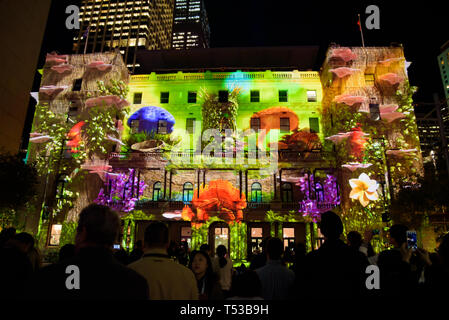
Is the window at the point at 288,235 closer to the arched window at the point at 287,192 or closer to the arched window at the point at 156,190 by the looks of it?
the arched window at the point at 287,192

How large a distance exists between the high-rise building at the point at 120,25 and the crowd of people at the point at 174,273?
347 ft

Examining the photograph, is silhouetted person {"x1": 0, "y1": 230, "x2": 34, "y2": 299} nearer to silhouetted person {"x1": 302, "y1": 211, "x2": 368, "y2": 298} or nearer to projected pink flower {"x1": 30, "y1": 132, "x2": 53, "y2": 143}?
silhouetted person {"x1": 302, "y1": 211, "x2": 368, "y2": 298}

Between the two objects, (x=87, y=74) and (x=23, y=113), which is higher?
(x=87, y=74)

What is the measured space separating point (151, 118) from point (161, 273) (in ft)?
84.4

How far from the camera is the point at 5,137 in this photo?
326 cm

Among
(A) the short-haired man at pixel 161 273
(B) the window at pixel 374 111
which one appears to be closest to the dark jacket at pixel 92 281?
(A) the short-haired man at pixel 161 273

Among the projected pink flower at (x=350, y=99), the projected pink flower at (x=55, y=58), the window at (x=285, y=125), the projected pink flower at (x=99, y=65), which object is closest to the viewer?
the projected pink flower at (x=350, y=99)

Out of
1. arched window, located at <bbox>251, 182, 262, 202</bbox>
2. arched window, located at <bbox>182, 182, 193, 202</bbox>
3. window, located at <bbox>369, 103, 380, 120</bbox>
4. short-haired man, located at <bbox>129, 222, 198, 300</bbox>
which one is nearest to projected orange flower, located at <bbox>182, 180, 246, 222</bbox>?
arched window, located at <bbox>251, 182, 262, 202</bbox>

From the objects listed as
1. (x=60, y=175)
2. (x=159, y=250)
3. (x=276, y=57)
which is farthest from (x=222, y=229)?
(x=159, y=250)

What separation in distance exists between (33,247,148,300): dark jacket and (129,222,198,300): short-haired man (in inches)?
45.3

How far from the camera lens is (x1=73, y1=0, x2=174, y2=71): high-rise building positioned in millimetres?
102375

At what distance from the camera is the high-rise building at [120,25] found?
102 meters

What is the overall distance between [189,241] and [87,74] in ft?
63.9
